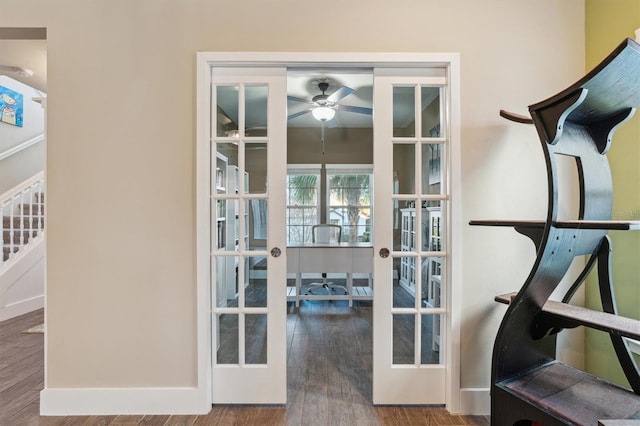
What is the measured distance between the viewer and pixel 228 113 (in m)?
1.92

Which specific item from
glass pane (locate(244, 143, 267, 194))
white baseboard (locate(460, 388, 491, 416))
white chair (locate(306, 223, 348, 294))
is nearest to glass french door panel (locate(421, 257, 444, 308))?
white baseboard (locate(460, 388, 491, 416))

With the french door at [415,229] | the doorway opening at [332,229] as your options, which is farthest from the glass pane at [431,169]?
the doorway opening at [332,229]

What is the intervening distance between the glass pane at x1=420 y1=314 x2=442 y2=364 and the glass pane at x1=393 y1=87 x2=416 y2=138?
121cm

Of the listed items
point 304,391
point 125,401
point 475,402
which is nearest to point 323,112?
point 304,391

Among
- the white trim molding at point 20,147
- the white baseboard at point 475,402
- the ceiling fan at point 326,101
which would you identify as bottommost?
the white baseboard at point 475,402

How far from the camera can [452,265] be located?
71.4 inches

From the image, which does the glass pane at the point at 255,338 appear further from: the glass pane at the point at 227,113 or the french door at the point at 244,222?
the glass pane at the point at 227,113

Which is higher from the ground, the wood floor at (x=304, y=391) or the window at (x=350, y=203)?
A: the window at (x=350, y=203)

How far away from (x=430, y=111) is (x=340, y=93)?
1710 millimetres

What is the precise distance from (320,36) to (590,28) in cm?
165

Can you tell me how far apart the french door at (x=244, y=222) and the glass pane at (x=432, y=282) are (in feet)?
2.98

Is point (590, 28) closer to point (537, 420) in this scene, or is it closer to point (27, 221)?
point (537, 420)

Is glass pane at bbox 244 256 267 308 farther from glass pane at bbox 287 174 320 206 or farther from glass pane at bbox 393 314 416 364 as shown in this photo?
glass pane at bbox 287 174 320 206

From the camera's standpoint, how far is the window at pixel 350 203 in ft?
19.1
